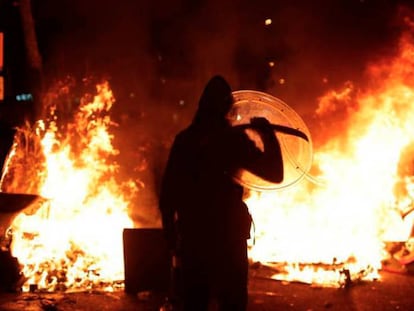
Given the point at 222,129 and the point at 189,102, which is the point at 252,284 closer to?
the point at 222,129

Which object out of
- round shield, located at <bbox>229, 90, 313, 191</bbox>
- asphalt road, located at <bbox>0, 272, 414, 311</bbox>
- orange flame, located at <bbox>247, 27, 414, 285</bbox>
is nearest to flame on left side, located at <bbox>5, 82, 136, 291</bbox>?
asphalt road, located at <bbox>0, 272, 414, 311</bbox>

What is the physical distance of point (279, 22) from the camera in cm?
1277

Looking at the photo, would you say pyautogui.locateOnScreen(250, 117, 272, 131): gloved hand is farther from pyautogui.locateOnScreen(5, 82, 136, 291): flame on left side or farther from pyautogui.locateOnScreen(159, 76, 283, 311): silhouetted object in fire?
pyautogui.locateOnScreen(5, 82, 136, 291): flame on left side

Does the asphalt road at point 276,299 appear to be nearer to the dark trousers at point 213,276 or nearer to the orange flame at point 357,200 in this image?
the orange flame at point 357,200

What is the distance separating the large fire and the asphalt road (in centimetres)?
41

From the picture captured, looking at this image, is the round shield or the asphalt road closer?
the round shield

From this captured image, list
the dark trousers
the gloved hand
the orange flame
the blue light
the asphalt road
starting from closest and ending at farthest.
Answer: the dark trousers < the gloved hand < the asphalt road < the orange flame < the blue light

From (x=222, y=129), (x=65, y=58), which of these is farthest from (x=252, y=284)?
(x=65, y=58)

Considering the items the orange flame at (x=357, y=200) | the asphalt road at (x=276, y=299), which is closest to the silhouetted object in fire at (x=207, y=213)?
the asphalt road at (x=276, y=299)

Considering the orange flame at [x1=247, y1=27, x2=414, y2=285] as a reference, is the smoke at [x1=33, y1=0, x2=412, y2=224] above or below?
above

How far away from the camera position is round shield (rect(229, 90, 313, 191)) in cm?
473

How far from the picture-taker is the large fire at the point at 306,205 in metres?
7.92

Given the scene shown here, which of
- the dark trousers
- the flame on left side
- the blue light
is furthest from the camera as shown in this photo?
the blue light

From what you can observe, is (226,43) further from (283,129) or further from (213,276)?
(213,276)
